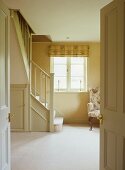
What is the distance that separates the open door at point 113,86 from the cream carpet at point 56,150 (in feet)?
4.09

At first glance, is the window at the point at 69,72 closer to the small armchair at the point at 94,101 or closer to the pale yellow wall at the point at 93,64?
the pale yellow wall at the point at 93,64

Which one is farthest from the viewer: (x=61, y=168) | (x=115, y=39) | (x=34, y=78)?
(x=34, y=78)

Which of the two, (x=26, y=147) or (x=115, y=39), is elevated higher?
(x=115, y=39)

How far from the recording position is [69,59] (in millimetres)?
7234

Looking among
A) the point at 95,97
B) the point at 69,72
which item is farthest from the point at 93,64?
the point at 95,97

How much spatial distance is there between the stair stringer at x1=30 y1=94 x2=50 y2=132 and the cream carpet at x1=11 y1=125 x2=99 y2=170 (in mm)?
223

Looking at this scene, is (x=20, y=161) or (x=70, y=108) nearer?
(x=20, y=161)

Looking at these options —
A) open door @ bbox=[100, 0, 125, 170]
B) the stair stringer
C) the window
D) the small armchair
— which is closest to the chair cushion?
the small armchair

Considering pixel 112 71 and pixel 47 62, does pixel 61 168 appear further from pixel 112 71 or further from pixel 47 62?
pixel 47 62

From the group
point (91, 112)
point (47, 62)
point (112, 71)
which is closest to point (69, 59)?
point (47, 62)

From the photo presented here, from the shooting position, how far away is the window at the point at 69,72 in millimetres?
7246

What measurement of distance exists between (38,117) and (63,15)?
9.04 feet

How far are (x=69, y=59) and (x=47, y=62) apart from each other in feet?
2.23

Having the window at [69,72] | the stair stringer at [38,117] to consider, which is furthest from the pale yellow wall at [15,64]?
the window at [69,72]
